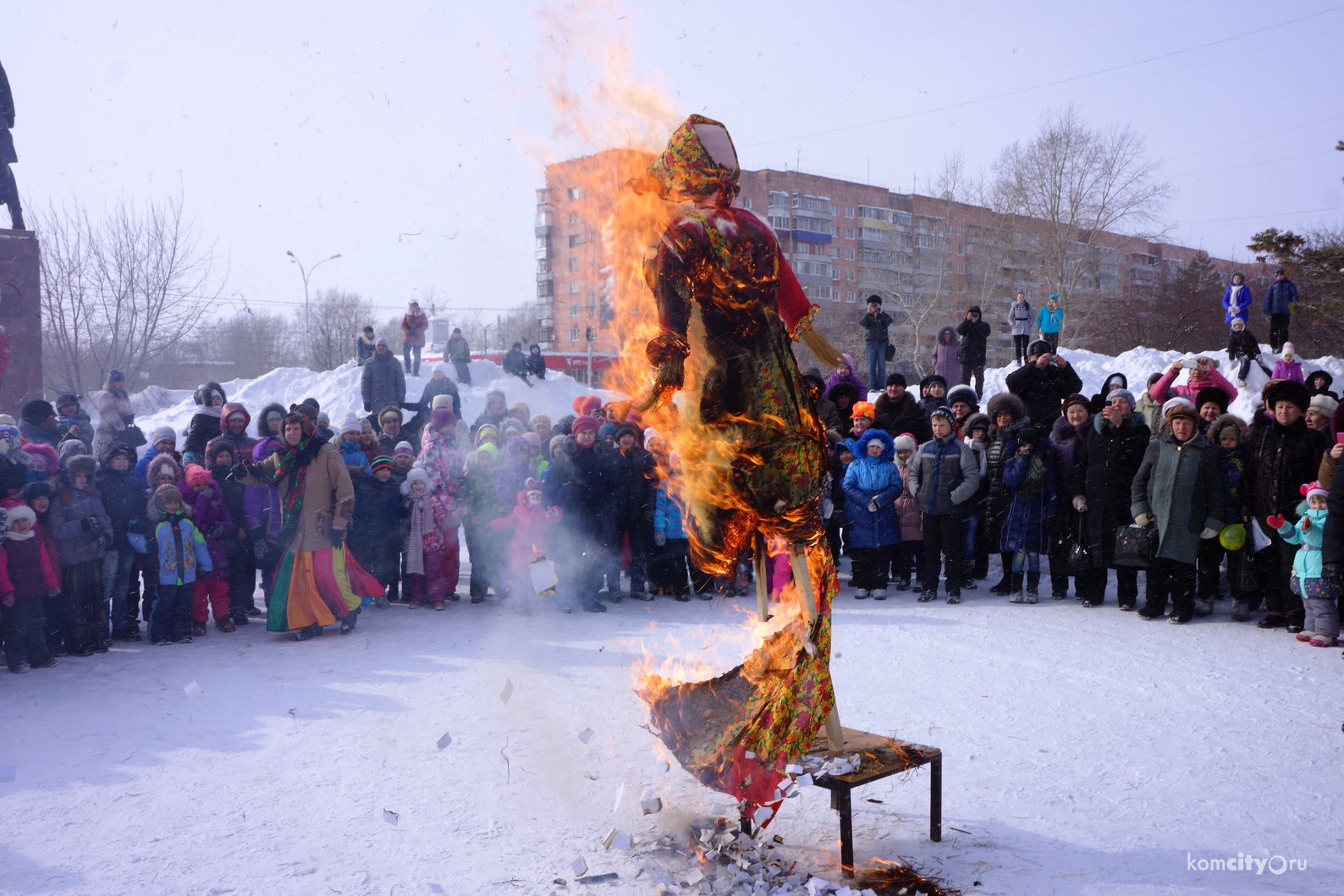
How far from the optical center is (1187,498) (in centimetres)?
755

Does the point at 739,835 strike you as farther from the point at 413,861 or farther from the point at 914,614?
the point at 914,614

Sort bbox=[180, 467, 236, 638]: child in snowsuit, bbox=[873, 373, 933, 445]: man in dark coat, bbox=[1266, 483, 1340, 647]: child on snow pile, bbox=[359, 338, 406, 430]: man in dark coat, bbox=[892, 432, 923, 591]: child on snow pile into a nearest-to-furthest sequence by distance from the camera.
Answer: bbox=[1266, 483, 1340, 647]: child on snow pile, bbox=[180, 467, 236, 638]: child in snowsuit, bbox=[892, 432, 923, 591]: child on snow pile, bbox=[873, 373, 933, 445]: man in dark coat, bbox=[359, 338, 406, 430]: man in dark coat

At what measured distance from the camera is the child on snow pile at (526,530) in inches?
328

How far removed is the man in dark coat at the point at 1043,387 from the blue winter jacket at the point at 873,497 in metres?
2.57

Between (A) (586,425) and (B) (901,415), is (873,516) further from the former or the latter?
(A) (586,425)

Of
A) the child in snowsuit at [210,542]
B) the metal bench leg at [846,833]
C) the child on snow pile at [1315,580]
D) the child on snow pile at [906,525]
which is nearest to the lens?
the metal bench leg at [846,833]

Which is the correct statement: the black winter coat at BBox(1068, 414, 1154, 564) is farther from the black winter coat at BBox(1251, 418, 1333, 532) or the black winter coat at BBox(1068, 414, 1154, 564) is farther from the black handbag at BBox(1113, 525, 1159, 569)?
the black winter coat at BBox(1251, 418, 1333, 532)

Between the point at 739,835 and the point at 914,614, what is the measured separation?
189 inches

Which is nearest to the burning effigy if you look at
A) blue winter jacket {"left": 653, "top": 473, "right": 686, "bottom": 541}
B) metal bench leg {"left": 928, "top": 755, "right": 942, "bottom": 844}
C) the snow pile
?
metal bench leg {"left": 928, "top": 755, "right": 942, "bottom": 844}

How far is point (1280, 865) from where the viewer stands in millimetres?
3463

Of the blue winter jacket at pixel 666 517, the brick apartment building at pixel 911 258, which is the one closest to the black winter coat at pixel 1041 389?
the blue winter jacket at pixel 666 517

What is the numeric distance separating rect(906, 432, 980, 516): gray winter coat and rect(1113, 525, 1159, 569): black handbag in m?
1.41

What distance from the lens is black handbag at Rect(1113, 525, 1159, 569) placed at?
25.2 feet

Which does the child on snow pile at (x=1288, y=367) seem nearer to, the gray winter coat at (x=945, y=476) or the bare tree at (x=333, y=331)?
the gray winter coat at (x=945, y=476)
